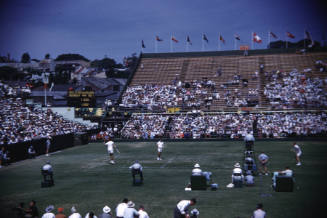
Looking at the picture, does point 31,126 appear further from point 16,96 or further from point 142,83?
point 142,83

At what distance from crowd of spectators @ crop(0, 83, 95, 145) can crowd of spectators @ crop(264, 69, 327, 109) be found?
2751cm

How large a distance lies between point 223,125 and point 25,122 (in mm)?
24417

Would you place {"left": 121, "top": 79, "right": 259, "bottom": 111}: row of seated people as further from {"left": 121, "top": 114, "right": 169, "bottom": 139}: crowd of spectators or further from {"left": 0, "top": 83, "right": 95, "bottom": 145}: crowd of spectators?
{"left": 0, "top": 83, "right": 95, "bottom": 145}: crowd of spectators

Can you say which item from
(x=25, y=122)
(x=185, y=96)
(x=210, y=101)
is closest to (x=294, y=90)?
(x=210, y=101)

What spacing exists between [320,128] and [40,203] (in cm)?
3226

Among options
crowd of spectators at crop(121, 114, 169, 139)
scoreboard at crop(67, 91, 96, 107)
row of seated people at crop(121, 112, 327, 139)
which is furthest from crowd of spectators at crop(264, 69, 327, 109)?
scoreboard at crop(67, 91, 96, 107)

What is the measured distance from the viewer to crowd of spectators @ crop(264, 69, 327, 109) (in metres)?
43.5

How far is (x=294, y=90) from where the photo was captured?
47.2m

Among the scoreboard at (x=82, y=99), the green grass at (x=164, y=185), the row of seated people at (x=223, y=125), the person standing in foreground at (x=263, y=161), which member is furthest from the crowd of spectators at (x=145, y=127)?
the person standing in foreground at (x=263, y=161)

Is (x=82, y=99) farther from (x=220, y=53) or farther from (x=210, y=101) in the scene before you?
(x=220, y=53)

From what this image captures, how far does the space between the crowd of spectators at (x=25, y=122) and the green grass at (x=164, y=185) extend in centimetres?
592

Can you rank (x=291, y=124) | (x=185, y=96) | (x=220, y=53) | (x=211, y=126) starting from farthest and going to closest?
(x=220, y=53) → (x=185, y=96) → (x=211, y=126) → (x=291, y=124)

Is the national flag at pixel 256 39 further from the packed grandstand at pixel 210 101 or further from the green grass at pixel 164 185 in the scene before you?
the green grass at pixel 164 185

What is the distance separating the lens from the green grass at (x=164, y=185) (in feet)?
46.8
